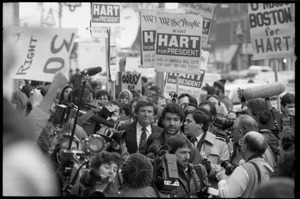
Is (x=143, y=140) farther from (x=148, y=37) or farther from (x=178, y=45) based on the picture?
(x=148, y=37)

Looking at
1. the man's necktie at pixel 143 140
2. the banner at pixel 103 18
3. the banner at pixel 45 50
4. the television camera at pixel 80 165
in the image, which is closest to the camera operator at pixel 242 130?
the man's necktie at pixel 143 140

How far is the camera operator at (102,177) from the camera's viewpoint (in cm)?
644

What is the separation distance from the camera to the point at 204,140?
8.91 meters

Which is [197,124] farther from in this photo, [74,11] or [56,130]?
[74,11]

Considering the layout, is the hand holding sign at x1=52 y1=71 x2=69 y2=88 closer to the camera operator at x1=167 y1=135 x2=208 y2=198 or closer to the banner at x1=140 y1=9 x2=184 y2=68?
the camera operator at x1=167 y1=135 x2=208 y2=198

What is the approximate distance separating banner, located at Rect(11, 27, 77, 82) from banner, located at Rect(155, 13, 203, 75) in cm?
619

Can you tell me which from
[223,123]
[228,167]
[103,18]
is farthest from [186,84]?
[228,167]

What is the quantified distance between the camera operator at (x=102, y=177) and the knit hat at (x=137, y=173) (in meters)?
0.20

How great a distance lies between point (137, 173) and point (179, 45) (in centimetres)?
684

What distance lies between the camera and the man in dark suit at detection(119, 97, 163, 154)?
29.5ft

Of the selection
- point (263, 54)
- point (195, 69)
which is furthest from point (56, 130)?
point (195, 69)

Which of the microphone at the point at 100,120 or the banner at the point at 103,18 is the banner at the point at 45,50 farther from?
the banner at the point at 103,18

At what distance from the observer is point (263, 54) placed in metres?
9.69

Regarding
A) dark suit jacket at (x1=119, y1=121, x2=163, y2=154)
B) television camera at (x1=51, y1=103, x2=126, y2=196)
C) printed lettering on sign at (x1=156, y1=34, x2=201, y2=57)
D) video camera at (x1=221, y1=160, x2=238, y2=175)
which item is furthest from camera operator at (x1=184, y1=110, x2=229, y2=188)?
printed lettering on sign at (x1=156, y1=34, x2=201, y2=57)
